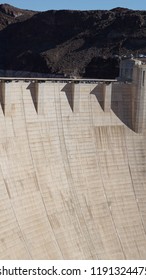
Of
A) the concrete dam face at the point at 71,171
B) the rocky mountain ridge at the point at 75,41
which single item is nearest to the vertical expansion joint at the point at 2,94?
the concrete dam face at the point at 71,171

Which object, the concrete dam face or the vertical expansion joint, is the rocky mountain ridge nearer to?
the concrete dam face

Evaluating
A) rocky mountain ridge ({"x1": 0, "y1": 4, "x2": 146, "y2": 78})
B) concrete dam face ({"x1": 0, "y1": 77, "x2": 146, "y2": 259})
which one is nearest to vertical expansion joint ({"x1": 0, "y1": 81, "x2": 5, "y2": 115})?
concrete dam face ({"x1": 0, "y1": 77, "x2": 146, "y2": 259})

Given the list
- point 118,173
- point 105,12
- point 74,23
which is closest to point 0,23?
point 74,23

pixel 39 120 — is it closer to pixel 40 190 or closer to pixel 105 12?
pixel 40 190

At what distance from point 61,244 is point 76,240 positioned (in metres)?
0.75

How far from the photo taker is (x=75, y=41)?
72.9 m

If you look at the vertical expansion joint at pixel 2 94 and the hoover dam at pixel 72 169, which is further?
the vertical expansion joint at pixel 2 94

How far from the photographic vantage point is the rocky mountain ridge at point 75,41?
60.5m

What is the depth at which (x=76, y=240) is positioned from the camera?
55.4 ft

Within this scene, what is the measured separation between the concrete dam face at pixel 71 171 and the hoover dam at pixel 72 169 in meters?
0.04

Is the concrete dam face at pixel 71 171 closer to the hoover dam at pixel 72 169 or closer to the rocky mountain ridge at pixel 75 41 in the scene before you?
the hoover dam at pixel 72 169

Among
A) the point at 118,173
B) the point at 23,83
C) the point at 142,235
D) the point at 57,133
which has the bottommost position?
the point at 142,235

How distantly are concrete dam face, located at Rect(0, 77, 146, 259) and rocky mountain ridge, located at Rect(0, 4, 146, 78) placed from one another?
34.2m

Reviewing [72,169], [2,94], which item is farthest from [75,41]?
[2,94]
